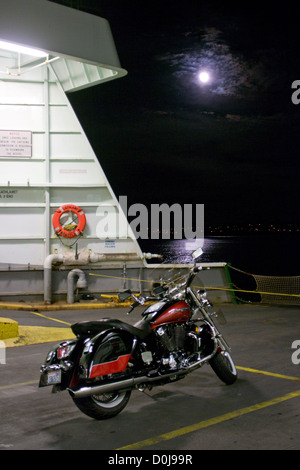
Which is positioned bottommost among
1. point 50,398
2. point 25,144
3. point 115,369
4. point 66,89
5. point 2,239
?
point 50,398

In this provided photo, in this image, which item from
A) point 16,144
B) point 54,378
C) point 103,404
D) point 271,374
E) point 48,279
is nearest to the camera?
point 54,378

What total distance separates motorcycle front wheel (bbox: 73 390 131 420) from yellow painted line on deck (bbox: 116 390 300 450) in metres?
0.67

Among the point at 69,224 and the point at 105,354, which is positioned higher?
the point at 69,224

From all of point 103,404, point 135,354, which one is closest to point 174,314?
point 135,354

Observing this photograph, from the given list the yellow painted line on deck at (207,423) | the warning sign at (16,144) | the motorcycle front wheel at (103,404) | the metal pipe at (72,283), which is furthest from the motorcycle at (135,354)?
the warning sign at (16,144)

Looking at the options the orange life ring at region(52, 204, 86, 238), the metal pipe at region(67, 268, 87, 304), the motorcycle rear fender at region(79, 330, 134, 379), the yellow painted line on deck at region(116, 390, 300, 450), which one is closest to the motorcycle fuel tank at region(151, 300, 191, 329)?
the motorcycle rear fender at region(79, 330, 134, 379)

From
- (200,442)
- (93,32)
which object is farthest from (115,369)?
(93,32)

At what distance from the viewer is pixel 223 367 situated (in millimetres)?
6164

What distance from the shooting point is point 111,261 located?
14164 mm

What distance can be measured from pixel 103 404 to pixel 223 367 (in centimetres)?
166

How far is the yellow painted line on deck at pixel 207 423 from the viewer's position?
14.7 feet

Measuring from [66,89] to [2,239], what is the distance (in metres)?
4.25

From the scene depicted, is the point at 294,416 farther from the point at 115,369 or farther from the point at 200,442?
the point at 115,369

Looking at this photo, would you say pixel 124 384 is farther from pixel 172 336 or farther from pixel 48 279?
pixel 48 279
